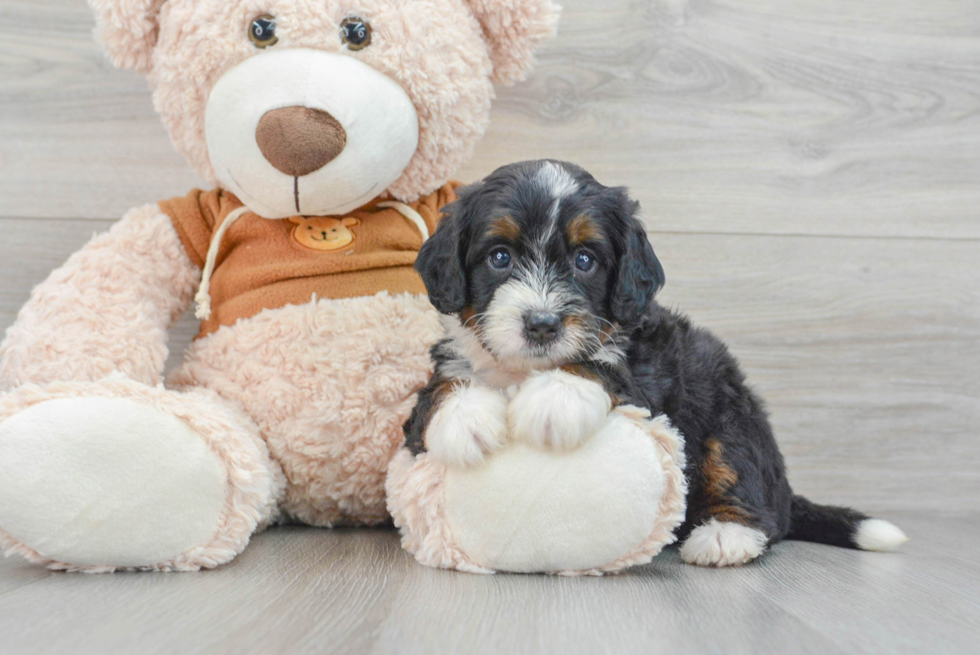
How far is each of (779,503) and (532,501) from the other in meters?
0.75

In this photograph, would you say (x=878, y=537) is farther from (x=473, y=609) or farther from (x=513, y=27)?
(x=513, y=27)

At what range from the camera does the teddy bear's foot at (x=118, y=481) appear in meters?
1.57

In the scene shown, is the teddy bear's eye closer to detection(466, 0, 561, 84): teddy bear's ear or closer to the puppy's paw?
detection(466, 0, 561, 84): teddy bear's ear

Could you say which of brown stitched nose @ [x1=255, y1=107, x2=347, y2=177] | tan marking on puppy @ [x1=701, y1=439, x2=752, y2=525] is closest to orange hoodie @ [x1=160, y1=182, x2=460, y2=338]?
brown stitched nose @ [x1=255, y1=107, x2=347, y2=177]

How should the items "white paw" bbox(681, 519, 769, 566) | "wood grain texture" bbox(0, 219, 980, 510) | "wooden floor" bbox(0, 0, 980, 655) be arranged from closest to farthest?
1. "white paw" bbox(681, 519, 769, 566)
2. "wooden floor" bbox(0, 0, 980, 655)
3. "wood grain texture" bbox(0, 219, 980, 510)

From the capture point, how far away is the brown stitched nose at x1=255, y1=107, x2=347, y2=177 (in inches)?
72.1

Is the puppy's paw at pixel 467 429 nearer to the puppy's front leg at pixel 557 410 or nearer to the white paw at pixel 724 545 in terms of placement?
the puppy's front leg at pixel 557 410

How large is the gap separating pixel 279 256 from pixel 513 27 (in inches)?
34.2

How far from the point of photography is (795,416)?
2.70 meters

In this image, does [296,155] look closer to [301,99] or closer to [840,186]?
[301,99]

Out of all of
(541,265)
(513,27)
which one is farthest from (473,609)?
(513,27)

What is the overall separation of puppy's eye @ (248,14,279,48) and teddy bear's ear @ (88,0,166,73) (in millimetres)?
325

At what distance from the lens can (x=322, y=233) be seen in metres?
2.12


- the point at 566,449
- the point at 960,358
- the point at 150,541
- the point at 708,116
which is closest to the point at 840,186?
the point at 708,116
